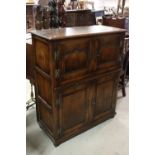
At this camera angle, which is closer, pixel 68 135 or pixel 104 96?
pixel 68 135

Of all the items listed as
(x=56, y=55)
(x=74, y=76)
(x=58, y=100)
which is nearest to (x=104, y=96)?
(x=74, y=76)

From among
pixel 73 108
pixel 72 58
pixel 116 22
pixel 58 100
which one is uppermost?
pixel 116 22

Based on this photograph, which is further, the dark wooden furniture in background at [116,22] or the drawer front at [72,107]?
the dark wooden furniture in background at [116,22]

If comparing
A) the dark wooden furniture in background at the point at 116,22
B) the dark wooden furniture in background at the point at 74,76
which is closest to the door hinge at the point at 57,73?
the dark wooden furniture in background at the point at 74,76

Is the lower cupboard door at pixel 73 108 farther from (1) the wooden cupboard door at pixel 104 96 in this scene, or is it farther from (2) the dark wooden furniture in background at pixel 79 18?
(2) the dark wooden furniture in background at pixel 79 18

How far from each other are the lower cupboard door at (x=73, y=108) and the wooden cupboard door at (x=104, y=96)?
0.52ft

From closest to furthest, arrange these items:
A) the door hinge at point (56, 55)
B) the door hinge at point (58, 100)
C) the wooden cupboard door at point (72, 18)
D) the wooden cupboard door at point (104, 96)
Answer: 1. the door hinge at point (56, 55)
2. the door hinge at point (58, 100)
3. the wooden cupboard door at point (104, 96)
4. the wooden cupboard door at point (72, 18)

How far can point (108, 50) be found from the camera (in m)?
2.24

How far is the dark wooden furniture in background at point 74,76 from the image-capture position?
182 centimetres

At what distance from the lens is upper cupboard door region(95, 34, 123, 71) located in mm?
2112

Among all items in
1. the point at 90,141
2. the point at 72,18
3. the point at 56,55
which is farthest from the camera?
the point at 72,18

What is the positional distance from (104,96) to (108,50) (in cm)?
57

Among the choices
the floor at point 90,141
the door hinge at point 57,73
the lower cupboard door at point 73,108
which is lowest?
the floor at point 90,141

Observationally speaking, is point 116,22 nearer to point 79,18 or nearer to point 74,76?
point 79,18
